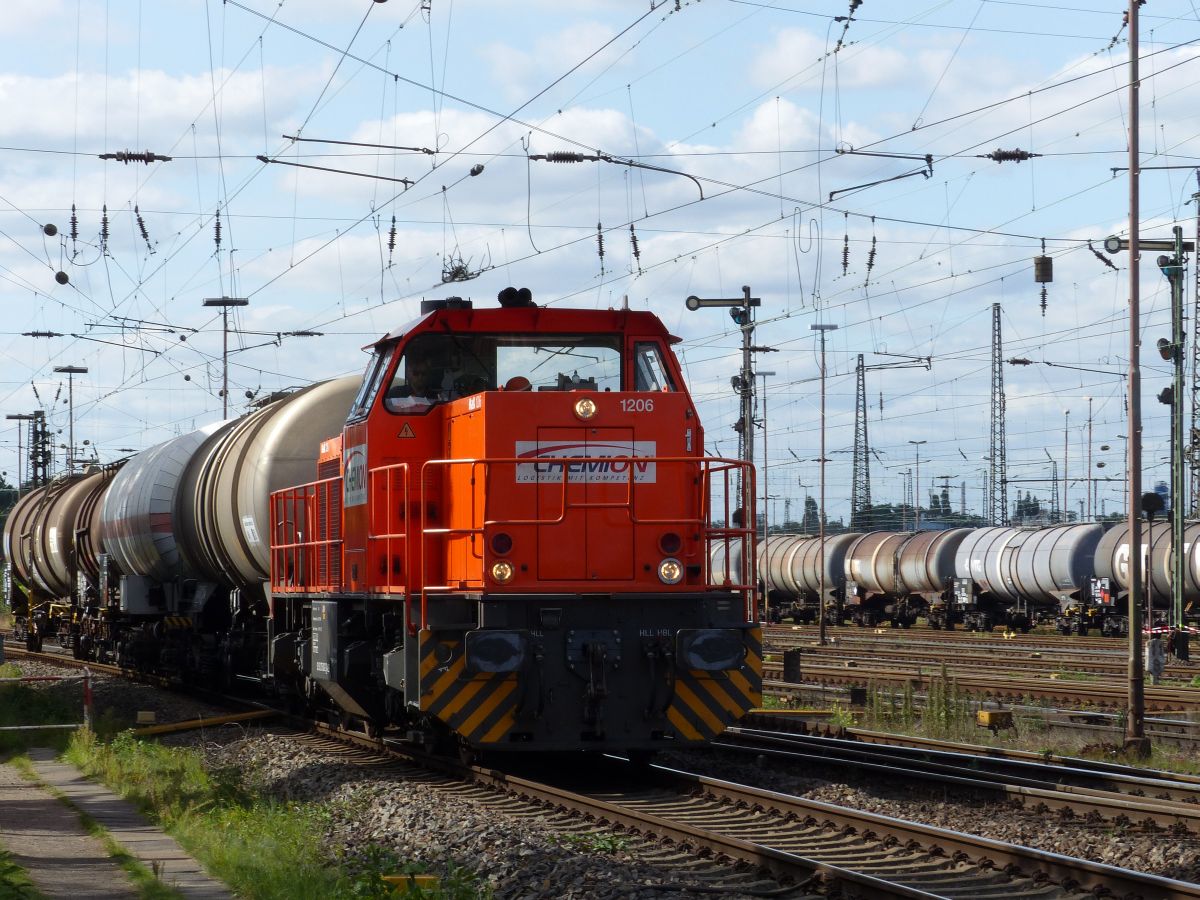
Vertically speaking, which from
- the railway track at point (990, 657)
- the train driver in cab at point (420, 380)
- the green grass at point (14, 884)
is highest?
the train driver in cab at point (420, 380)

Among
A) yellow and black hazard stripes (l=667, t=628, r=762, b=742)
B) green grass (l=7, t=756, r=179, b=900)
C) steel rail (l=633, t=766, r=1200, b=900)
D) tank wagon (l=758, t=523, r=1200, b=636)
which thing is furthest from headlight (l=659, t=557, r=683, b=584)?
tank wagon (l=758, t=523, r=1200, b=636)

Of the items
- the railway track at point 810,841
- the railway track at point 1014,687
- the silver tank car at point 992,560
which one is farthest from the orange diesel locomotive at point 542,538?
the silver tank car at point 992,560

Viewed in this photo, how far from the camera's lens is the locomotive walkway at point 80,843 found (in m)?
8.41

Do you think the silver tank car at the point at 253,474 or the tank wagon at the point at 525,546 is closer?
the tank wagon at the point at 525,546

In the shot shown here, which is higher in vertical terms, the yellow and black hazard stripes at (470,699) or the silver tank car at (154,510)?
the silver tank car at (154,510)

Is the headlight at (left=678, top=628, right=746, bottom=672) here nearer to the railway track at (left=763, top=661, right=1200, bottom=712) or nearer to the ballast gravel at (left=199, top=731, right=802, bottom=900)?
the ballast gravel at (left=199, top=731, right=802, bottom=900)

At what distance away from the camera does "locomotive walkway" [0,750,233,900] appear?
841 cm

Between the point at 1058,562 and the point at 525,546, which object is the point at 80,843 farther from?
the point at 1058,562

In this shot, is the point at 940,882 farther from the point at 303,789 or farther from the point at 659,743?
the point at 303,789

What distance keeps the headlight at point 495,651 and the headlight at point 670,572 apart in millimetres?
1253

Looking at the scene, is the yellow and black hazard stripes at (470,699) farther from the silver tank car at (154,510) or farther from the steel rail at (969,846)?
the silver tank car at (154,510)

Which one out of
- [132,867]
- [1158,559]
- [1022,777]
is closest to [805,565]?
[1158,559]

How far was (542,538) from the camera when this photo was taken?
11.5 metres

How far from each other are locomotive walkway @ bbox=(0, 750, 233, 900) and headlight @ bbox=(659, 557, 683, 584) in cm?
405
